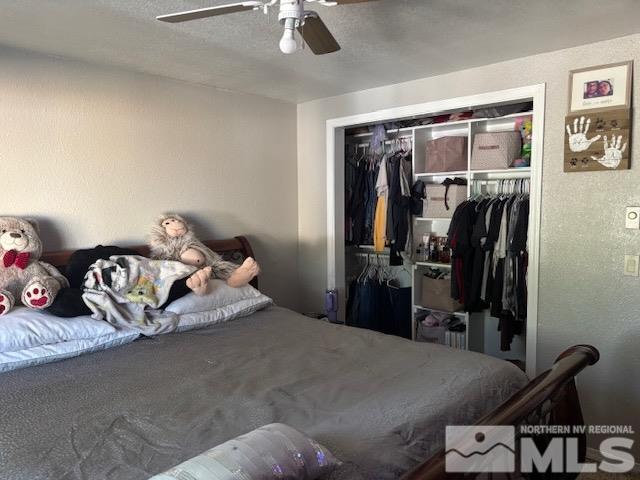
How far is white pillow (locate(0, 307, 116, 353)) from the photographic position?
2016mm

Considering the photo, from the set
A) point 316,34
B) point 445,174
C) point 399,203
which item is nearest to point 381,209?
point 399,203

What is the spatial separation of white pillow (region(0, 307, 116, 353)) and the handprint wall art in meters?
2.57

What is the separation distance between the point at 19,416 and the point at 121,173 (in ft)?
5.73

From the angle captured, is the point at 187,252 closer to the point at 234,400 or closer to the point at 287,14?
the point at 234,400

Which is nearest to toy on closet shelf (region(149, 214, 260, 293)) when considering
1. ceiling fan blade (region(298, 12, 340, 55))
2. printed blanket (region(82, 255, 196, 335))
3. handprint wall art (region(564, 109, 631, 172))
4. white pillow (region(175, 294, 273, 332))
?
white pillow (region(175, 294, 273, 332))

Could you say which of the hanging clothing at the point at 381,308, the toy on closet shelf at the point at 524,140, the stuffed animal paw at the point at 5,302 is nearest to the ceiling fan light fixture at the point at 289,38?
the stuffed animal paw at the point at 5,302

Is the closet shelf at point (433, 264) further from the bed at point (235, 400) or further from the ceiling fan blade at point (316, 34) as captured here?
the ceiling fan blade at point (316, 34)

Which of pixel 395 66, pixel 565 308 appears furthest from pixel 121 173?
pixel 565 308

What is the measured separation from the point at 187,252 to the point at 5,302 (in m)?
0.99

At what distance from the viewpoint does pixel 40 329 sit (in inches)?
82.6

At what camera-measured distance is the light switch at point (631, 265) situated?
2475 mm

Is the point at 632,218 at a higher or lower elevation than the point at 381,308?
higher

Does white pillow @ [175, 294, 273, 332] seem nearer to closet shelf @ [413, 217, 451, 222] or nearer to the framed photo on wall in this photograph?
closet shelf @ [413, 217, 451, 222]

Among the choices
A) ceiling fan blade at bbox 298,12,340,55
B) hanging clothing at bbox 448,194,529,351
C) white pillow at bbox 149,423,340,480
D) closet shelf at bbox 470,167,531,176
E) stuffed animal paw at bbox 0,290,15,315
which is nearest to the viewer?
white pillow at bbox 149,423,340,480
